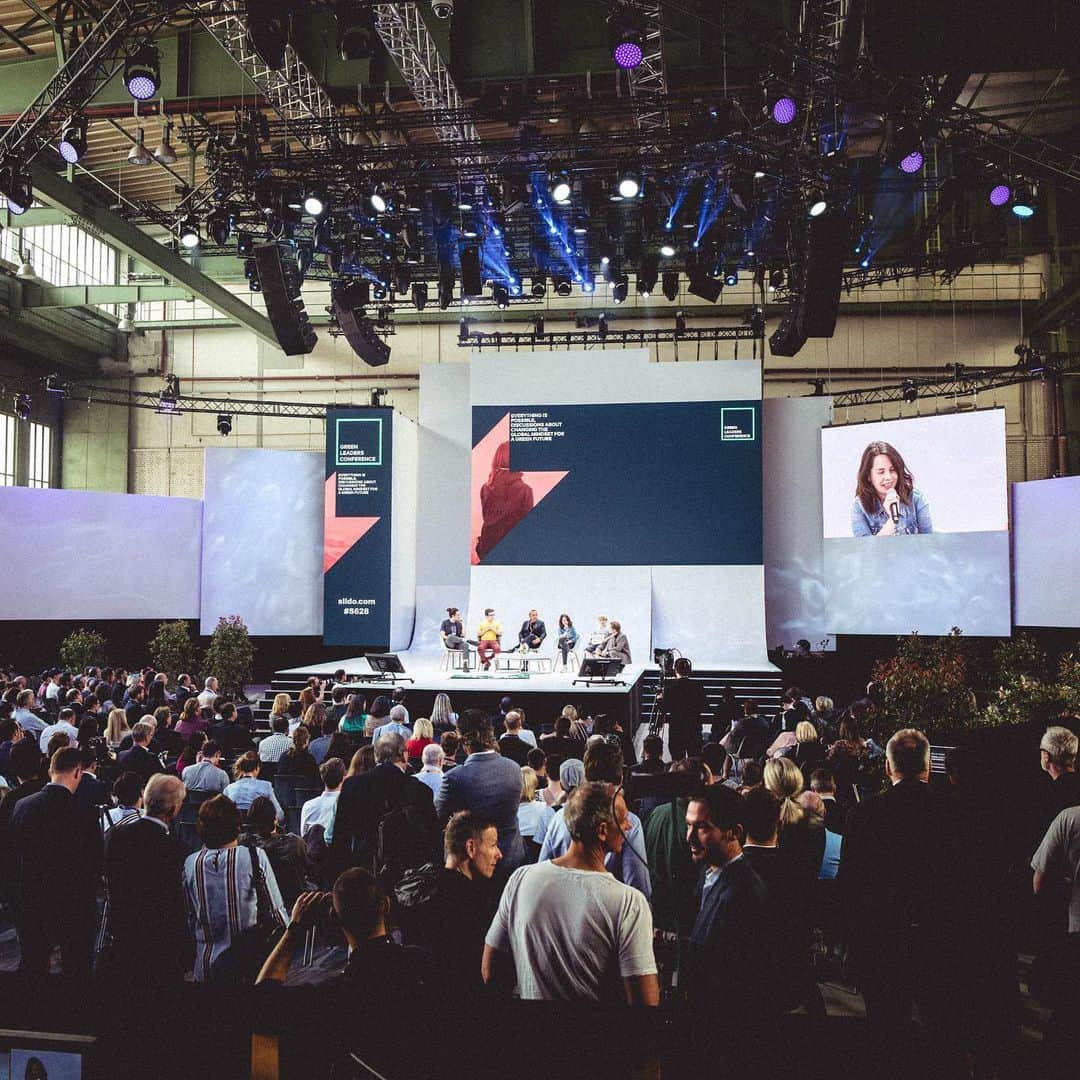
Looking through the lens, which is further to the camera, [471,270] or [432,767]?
[471,270]

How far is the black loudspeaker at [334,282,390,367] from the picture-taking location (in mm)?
12625

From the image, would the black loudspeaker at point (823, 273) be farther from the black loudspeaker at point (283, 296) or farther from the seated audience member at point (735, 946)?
the seated audience member at point (735, 946)

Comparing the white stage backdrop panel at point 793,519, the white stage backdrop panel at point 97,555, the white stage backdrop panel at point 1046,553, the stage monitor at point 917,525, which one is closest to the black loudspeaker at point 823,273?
the stage monitor at point 917,525

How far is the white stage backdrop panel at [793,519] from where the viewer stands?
15.3 metres

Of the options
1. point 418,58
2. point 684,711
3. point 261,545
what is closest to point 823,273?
point 418,58

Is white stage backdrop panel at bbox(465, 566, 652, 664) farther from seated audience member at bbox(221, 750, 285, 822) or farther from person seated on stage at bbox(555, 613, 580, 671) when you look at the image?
seated audience member at bbox(221, 750, 285, 822)

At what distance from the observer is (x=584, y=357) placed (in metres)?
15.6

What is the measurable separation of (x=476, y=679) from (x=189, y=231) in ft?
22.4

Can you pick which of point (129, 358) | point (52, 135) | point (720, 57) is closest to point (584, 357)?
point (720, 57)

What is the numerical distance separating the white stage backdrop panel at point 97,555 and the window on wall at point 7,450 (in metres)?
2.89

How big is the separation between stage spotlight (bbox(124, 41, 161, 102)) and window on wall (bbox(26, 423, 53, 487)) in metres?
12.1

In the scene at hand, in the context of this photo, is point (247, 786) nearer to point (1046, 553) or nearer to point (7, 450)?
point (1046, 553)

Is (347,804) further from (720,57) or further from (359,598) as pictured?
(359,598)

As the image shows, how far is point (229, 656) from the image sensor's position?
1445 cm
